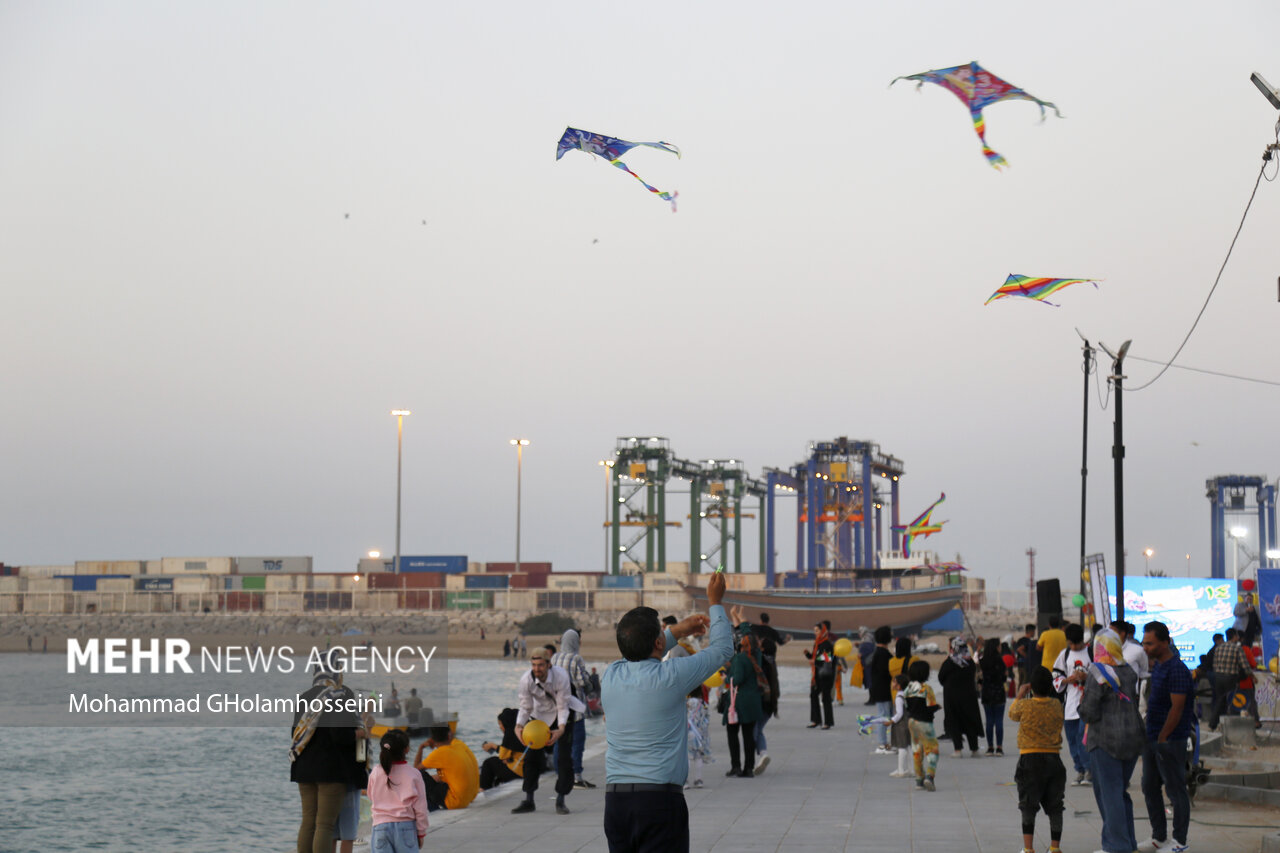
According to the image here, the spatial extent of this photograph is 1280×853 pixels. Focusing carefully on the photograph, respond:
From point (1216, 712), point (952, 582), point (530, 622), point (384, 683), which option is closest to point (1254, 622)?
point (1216, 712)

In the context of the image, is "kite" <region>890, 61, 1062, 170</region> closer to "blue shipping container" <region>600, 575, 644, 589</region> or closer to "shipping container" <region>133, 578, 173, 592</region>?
"blue shipping container" <region>600, 575, 644, 589</region>

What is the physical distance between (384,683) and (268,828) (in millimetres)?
33366

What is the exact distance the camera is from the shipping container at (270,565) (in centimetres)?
13062

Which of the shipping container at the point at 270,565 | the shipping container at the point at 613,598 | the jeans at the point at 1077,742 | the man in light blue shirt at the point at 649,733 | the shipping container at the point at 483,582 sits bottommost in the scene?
the shipping container at the point at 613,598

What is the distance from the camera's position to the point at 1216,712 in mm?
18172

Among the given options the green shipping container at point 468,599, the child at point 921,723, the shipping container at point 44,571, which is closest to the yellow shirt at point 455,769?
the child at point 921,723

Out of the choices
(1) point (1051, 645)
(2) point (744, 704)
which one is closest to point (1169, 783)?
(1) point (1051, 645)

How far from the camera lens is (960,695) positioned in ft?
57.6

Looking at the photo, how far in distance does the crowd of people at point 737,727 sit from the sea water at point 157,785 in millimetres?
5284

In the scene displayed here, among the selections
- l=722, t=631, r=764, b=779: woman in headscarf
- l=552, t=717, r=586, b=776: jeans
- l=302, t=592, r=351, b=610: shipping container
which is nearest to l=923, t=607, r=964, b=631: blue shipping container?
l=302, t=592, r=351, b=610: shipping container

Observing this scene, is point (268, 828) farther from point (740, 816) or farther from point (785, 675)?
point (785, 675)

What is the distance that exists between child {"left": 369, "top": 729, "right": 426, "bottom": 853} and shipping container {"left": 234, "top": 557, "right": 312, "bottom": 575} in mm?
127256

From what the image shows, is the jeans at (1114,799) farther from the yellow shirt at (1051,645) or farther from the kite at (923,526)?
the kite at (923,526)

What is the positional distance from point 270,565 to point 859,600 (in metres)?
71.1
